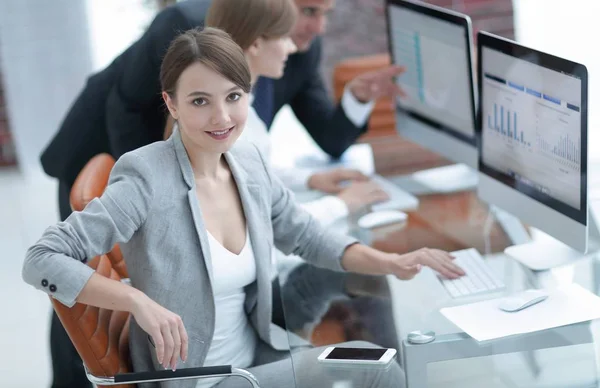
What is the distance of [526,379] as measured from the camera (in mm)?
1495

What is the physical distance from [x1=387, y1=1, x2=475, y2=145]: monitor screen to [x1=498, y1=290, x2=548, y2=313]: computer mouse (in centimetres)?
80

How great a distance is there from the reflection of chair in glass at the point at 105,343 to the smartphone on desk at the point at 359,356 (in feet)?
0.47

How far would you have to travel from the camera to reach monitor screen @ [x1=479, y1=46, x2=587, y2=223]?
181cm

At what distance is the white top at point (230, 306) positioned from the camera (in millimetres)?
1756

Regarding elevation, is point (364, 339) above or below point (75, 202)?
below

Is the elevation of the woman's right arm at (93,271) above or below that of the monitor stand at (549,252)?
above

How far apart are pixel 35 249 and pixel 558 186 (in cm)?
109

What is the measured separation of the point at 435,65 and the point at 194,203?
1.13 meters

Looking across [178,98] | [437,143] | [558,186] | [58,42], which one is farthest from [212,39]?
[58,42]

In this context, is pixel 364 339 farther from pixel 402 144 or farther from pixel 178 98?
pixel 402 144

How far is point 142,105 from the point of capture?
2.46 meters

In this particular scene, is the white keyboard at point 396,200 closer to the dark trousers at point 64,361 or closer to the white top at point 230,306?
the white top at point 230,306

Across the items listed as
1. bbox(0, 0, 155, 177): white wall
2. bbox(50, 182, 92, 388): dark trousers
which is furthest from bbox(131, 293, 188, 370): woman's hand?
bbox(0, 0, 155, 177): white wall

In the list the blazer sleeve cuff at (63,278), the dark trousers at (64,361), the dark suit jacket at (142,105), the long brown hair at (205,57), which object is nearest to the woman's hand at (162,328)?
the blazer sleeve cuff at (63,278)
